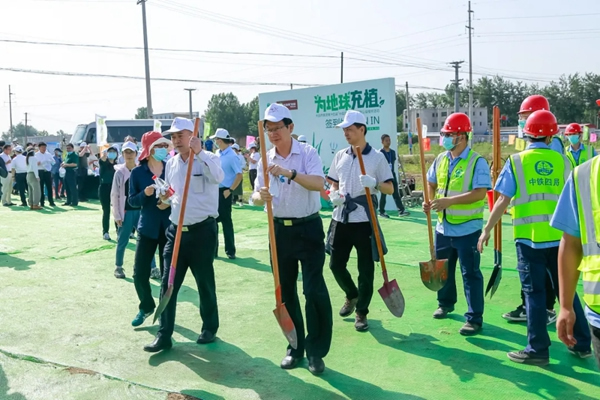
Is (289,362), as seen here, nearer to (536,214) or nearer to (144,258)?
(144,258)

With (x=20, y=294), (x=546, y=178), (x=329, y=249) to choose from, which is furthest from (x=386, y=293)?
(x=20, y=294)

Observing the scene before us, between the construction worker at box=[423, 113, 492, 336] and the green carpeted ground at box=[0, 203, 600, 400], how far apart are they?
0.39 metres

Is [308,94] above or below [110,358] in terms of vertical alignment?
above

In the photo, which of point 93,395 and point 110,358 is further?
point 110,358

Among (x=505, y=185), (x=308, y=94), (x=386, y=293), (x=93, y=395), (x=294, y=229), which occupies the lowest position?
(x=93, y=395)

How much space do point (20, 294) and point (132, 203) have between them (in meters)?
2.64

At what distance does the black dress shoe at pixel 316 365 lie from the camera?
14.5ft

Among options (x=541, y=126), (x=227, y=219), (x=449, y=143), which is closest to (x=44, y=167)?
(x=227, y=219)

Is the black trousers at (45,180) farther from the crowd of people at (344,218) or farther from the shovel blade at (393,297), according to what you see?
the shovel blade at (393,297)

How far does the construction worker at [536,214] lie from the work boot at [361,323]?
1356mm

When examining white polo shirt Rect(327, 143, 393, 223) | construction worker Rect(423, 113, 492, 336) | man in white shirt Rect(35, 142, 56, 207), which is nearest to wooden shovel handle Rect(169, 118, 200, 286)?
white polo shirt Rect(327, 143, 393, 223)

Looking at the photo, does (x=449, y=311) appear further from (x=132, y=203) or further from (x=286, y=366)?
(x=132, y=203)

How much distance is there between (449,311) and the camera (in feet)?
19.1

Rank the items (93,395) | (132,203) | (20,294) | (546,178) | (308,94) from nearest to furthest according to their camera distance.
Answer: (93,395), (546,178), (132,203), (20,294), (308,94)
